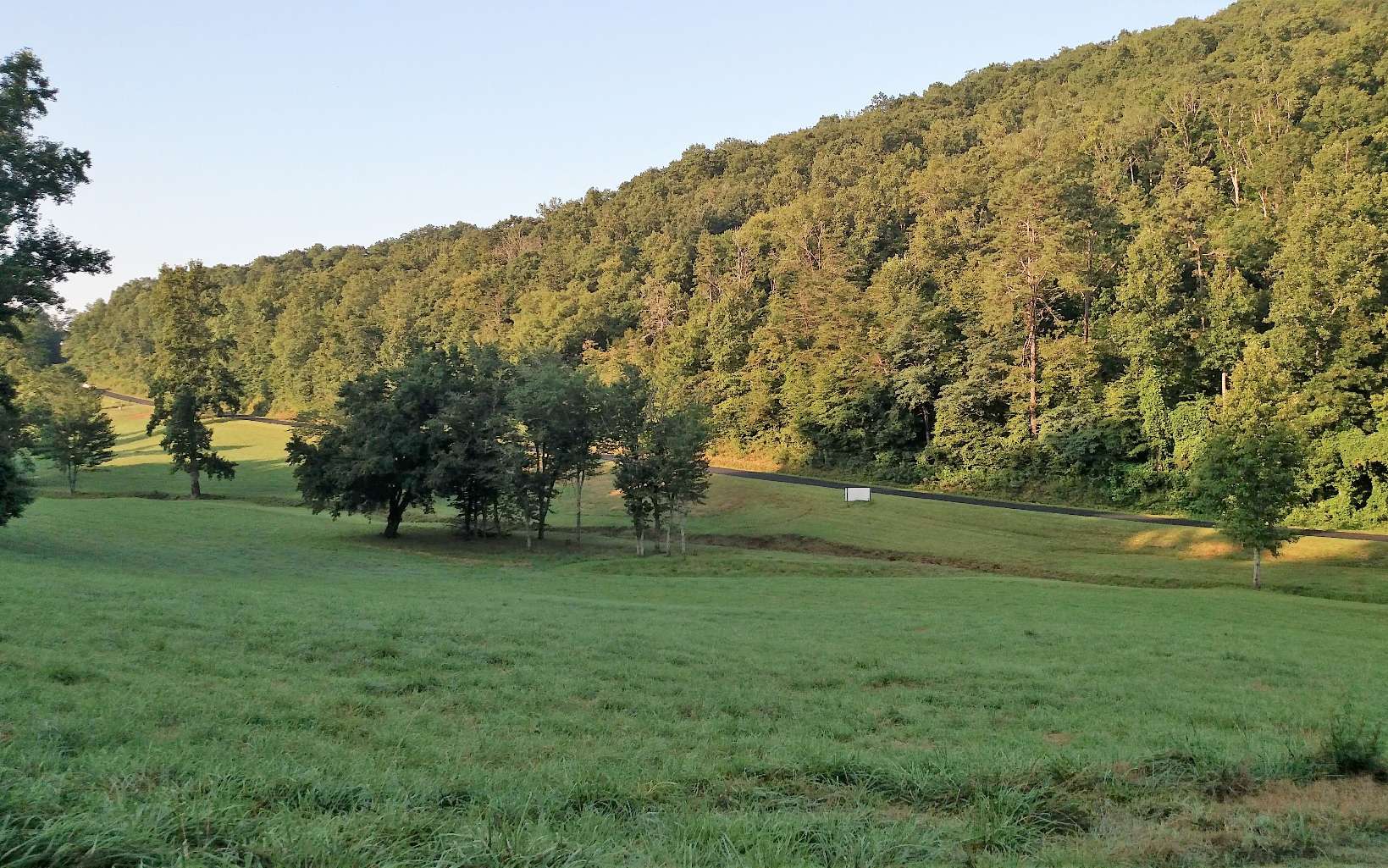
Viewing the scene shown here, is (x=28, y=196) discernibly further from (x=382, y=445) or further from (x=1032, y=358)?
(x=1032, y=358)

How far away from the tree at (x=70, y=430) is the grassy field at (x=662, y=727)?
47319mm

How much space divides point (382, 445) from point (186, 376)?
28.4 metres

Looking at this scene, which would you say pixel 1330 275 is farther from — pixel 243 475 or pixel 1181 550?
pixel 243 475

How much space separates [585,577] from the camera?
33.7 metres

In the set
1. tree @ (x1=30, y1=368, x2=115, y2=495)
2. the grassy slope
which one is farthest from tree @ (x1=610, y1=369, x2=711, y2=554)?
tree @ (x1=30, y1=368, x2=115, y2=495)

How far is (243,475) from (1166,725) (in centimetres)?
8276

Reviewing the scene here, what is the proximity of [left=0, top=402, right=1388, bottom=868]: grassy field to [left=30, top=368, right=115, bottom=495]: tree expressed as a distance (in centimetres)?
4732

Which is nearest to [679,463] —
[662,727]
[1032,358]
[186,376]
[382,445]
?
[382,445]

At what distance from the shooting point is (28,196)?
25469 mm

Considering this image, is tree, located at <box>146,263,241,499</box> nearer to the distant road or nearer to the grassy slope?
the grassy slope

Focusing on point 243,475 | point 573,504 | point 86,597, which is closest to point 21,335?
point 86,597

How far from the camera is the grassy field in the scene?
208 inches

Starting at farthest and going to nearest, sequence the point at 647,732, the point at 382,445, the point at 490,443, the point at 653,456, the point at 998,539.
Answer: the point at 998,539, the point at 653,456, the point at 490,443, the point at 382,445, the point at 647,732

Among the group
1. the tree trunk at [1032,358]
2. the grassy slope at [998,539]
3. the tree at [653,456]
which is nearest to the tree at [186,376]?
the grassy slope at [998,539]
